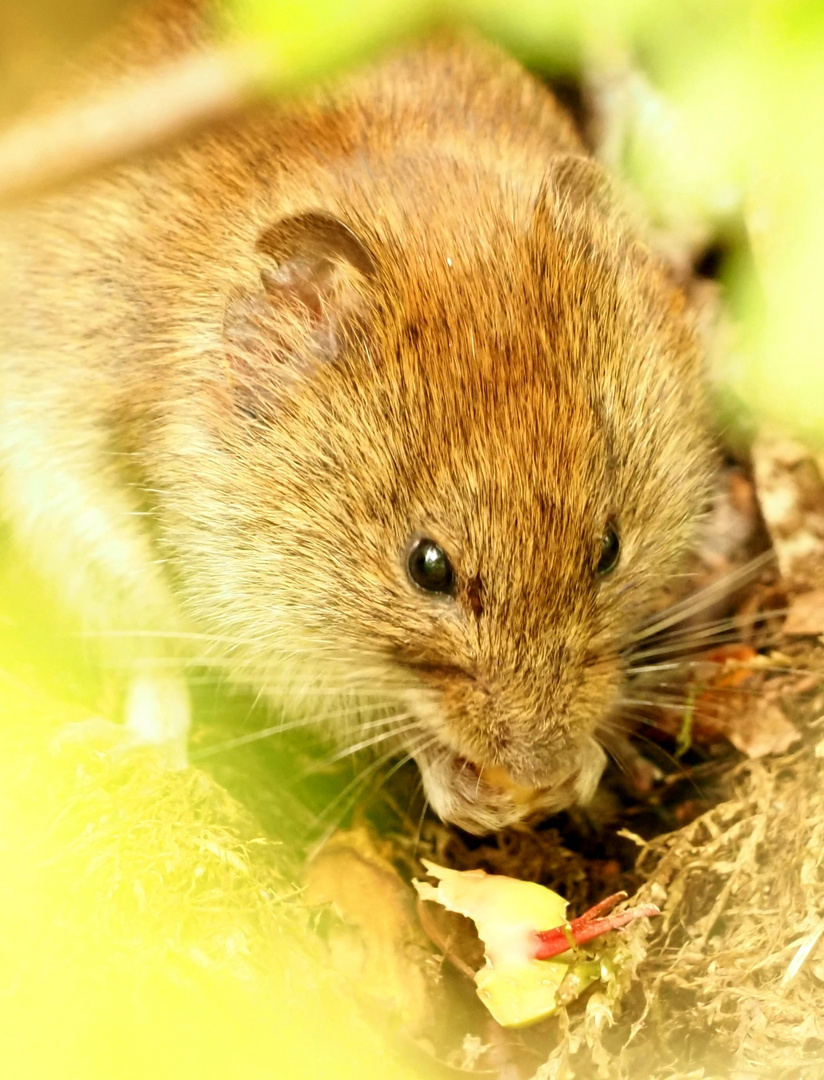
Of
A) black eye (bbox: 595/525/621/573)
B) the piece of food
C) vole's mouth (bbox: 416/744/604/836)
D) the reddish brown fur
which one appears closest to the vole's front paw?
the reddish brown fur

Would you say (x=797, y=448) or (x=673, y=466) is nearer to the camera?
(x=673, y=466)

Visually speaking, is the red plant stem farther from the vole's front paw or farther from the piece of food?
the vole's front paw

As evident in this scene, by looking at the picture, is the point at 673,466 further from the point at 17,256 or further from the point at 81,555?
the point at 17,256

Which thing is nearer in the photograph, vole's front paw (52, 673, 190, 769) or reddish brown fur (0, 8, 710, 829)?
reddish brown fur (0, 8, 710, 829)

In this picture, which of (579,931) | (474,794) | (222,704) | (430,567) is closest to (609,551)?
(430,567)

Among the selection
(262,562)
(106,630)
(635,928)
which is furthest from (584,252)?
(106,630)

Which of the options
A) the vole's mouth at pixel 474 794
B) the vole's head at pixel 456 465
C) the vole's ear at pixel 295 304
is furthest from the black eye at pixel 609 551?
the vole's ear at pixel 295 304

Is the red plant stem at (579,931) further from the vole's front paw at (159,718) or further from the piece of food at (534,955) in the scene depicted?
the vole's front paw at (159,718)
